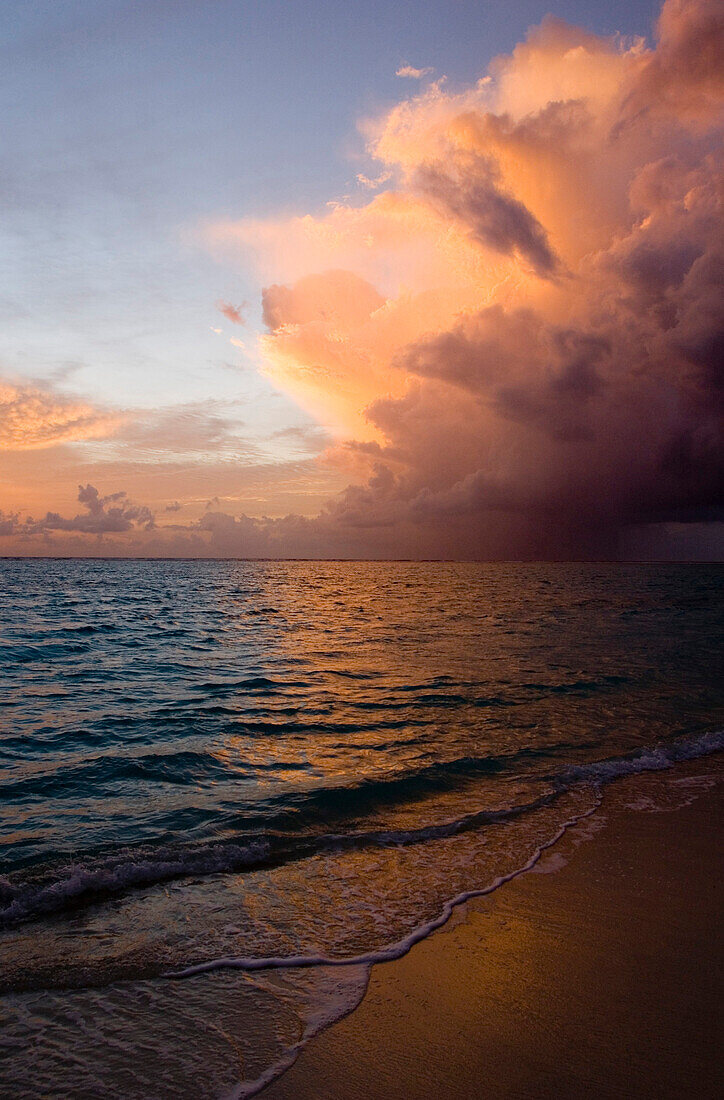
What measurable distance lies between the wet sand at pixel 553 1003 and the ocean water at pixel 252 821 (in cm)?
32

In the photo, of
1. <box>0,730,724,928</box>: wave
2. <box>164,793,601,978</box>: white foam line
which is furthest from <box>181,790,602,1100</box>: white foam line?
<box>0,730,724,928</box>: wave

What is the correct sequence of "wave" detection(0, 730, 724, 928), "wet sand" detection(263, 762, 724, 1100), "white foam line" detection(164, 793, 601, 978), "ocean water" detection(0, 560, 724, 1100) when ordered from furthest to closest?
"wave" detection(0, 730, 724, 928) → "white foam line" detection(164, 793, 601, 978) → "ocean water" detection(0, 560, 724, 1100) → "wet sand" detection(263, 762, 724, 1100)

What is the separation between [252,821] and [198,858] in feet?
3.97

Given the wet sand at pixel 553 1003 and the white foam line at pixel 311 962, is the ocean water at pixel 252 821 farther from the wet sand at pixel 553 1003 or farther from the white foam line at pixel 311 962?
the wet sand at pixel 553 1003

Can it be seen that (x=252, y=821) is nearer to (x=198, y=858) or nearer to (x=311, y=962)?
(x=198, y=858)

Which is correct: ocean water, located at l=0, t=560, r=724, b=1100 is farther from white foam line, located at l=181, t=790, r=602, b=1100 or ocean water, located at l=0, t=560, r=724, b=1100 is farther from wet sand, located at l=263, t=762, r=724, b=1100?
wet sand, located at l=263, t=762, r=724, b=1100

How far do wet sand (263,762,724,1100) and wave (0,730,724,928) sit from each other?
180 centimetres

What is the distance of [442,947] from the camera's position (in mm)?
5027

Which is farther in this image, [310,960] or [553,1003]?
[310,960]

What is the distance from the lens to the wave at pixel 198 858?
596 cm

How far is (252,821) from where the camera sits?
7.94 meters

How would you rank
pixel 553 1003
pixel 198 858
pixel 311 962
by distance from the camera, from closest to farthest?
pixel 553 1003 → pixel 311 962 → pixel 198 858

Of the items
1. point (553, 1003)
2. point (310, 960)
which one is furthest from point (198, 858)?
point (553, 1003)

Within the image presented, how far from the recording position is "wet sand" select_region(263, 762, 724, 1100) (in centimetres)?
351
